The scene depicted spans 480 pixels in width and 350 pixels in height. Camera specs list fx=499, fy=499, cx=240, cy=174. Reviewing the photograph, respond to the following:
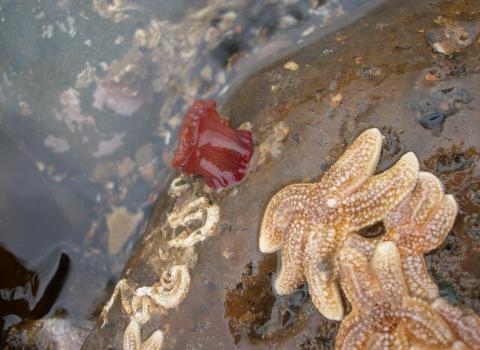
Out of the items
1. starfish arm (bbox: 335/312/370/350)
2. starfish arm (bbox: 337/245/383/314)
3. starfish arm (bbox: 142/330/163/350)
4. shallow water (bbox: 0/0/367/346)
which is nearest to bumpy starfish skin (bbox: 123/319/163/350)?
starfish arm (bbox: 142/330/163/350)

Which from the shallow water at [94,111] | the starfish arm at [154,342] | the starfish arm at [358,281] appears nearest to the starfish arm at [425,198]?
the starfish arm at [358,281]

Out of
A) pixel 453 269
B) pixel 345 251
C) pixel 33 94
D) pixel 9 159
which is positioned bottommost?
pixel 453 269

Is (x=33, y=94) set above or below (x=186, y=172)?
above

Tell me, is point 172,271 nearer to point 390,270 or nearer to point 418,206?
point 390,270

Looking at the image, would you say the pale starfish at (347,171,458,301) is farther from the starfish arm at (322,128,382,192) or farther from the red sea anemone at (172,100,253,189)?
the red sea anemone at (172,100,253,189)

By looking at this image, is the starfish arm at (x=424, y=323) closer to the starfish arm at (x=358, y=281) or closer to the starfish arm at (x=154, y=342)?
the starfish arm at (x=358, y=281)

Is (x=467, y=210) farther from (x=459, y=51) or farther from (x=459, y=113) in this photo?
(x=459, y=51)

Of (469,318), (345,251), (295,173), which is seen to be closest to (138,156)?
(295,173)
